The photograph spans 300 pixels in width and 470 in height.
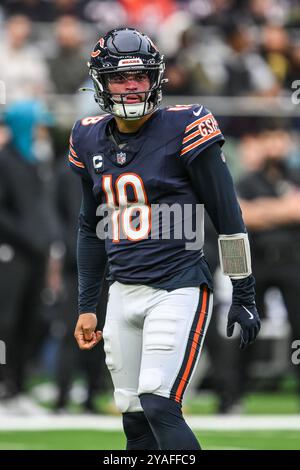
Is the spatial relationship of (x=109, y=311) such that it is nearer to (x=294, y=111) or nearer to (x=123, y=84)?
(x=123, y=84)

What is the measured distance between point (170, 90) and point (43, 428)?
517 cm

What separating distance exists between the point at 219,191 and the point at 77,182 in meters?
4.50

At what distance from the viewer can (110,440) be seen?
24.8 feet

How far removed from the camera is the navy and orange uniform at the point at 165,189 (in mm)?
4883

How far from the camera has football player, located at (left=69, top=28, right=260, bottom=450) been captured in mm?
4805

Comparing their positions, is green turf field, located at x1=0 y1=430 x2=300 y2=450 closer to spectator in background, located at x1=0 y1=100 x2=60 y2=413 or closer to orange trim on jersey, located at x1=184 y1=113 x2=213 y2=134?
spectator in background, located at x1=0 y1=100 x2=60 y2=413

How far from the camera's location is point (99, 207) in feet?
17.3

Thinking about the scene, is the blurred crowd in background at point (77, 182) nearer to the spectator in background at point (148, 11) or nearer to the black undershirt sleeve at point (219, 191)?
the spectator in background at point (148, 11)

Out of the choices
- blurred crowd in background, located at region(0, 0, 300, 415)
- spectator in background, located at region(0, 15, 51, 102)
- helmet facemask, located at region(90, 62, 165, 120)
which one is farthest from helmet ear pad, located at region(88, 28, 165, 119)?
spectator in background, located at region(0, 15, 51, 102)

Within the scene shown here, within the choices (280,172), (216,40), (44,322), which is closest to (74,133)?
(280,172)

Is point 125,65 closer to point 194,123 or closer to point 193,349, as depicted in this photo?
point 194,123

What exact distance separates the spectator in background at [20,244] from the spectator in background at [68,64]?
3365 millimetres

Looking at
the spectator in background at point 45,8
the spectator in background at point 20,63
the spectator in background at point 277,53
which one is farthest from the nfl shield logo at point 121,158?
the spectator in background at point 45,8

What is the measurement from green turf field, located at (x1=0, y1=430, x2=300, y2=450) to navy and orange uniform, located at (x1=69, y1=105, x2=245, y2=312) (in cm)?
241
